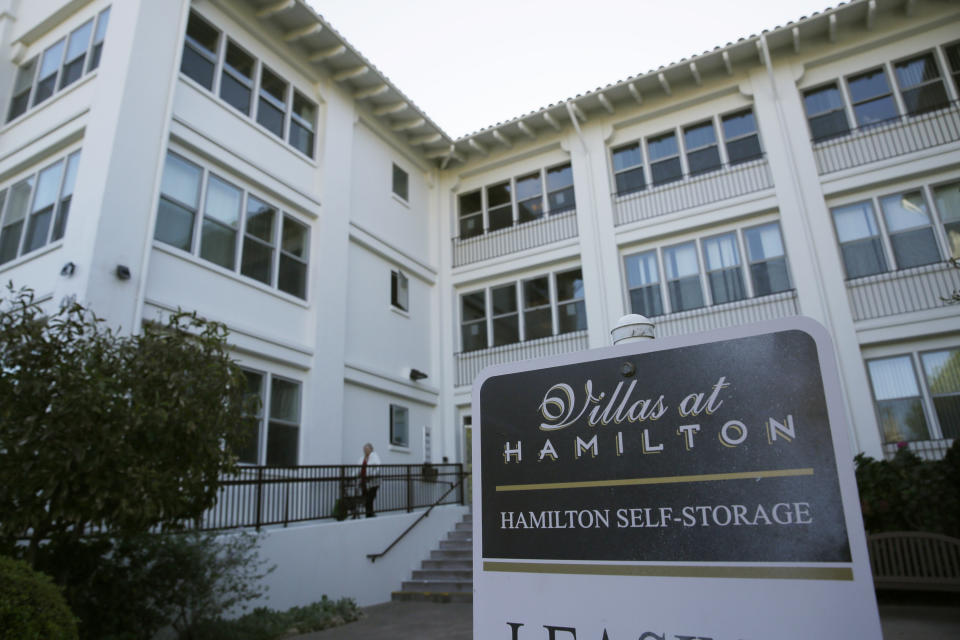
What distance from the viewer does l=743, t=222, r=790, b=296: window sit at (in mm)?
14445

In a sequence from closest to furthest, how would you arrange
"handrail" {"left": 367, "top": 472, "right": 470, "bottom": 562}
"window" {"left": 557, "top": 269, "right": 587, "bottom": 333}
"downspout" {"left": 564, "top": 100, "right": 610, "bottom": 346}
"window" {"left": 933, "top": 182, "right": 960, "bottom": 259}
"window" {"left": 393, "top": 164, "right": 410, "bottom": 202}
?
"handrail" {"left": 367, "top": 472, "right": 470, "bottom": 562}, "window" {"left": 933, "top": 182, "right": 960, "bottom": 259}, "downspout" {"left": 564, "top": 100, "right": 610, "bottom": 346}, "window" {"left": 557, "top": 269, "right": 587, "bottom": 333}, "window" {"left": 393, "top": 164, "right": 410, "bottom": 202}

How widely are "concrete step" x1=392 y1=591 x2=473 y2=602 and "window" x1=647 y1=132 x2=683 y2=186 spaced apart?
36.9ft

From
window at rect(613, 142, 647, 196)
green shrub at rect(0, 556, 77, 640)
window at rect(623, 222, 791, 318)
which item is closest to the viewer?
green shrub at rect(0, 556, 77, 640)

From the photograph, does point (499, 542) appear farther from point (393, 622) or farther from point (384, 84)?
point (384, 84)

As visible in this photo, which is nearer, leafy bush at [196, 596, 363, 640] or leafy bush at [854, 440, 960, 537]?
leafy bush at [196, 596, 363, 640]

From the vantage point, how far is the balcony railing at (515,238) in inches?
683

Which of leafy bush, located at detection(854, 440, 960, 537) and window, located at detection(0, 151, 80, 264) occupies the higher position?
window, located at detection(0, 151, 80, 264)

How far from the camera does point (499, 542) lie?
1965mm

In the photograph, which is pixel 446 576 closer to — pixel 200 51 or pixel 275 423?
pixel 275 423

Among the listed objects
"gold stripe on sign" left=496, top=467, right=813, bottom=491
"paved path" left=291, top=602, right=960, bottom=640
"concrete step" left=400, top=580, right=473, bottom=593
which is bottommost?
"paved path" left=291, top=602, right=960, bottom=640

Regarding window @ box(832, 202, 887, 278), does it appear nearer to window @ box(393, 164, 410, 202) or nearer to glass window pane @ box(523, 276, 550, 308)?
glass window pane @ box(523, 276, 550, 308)

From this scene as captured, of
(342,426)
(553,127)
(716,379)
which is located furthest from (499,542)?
(553,127)

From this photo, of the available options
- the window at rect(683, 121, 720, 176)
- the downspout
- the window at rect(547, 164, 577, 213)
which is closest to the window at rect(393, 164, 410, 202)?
the window at rect(547, 164, 577, 213)

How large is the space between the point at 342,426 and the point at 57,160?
7.44 meters
